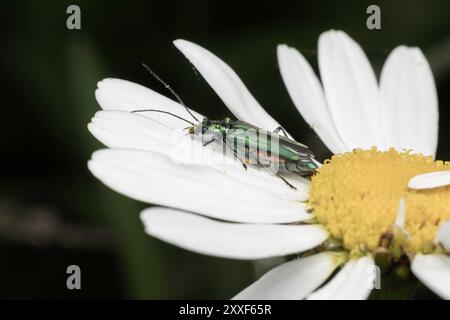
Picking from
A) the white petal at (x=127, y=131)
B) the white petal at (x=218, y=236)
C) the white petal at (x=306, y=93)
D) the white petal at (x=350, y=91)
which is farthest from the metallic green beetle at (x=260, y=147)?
the white petal at (x=218, y=236)

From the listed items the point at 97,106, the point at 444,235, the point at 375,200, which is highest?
the point at 97,106

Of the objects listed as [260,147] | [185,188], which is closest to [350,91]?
[260,147]

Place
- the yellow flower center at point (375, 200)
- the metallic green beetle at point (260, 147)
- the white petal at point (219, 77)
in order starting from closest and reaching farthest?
1. the yellow flower center at point (375, 200)
2. the metallic green beetle at point (260, 147)
3. the white petal at point (219, 77)

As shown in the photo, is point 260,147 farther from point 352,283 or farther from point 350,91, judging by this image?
point 352,283

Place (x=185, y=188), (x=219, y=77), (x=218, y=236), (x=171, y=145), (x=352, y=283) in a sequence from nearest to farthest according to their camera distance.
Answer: (x=218, y=236) → (x=352, y=283) → (x=185, y=188) → (x=171, y=145) → (x=219, y=77)

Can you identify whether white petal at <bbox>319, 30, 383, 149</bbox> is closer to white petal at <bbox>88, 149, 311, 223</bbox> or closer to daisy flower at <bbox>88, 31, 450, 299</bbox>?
daisy flower at <bbox>88, 31, 450, 299</bbox>

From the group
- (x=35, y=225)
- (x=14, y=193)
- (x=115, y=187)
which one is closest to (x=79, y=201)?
(x=14, y=193)

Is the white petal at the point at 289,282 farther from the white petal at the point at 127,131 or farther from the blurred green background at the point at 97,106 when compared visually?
the blurred green background at the point at 97,106
